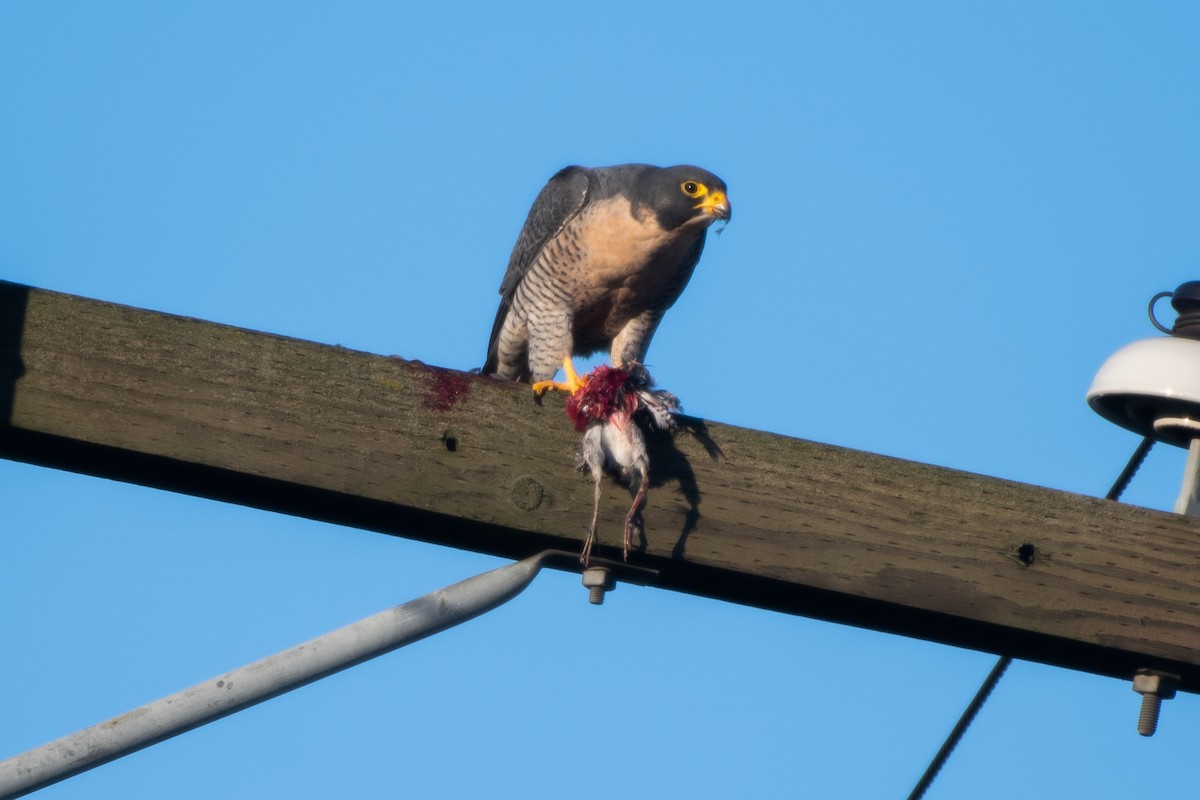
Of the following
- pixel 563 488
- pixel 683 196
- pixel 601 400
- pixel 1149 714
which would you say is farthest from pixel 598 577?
pixel 683 196

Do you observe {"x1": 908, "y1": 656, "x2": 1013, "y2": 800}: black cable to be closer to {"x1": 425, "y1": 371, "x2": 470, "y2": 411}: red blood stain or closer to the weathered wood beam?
the weathered wood beam

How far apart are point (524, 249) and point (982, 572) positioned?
3.73 m

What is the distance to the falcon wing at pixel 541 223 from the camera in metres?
6.04

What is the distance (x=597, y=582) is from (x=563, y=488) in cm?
17

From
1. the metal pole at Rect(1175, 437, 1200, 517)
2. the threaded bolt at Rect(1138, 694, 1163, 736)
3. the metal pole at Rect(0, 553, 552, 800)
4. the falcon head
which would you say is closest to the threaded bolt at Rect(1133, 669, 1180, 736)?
the threaded bolt at Rect(1138, 694, 1163, 736)

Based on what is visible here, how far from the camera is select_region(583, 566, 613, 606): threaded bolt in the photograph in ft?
8.44

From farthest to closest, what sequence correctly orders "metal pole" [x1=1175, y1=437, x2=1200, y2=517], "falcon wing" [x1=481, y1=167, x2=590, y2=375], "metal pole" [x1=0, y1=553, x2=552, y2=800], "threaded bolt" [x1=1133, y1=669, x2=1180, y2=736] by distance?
"falcon wing" [x1=481, y1=167, x2=590, y2=375], "metal pole" [x1=1175, y1=437, x2=1200, y2=517], "threaded bolt" [x1=1133, y1=669, x2=1180, y2=736], "metal pole" [x1=0, y1=553, x2=552, y2=800]

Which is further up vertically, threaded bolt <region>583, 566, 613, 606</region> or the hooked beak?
the hooked beak

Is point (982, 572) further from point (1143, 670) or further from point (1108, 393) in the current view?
point (1108, 393)

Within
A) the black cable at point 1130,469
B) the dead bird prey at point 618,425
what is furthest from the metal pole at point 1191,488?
the dead bird prey at point 618,425

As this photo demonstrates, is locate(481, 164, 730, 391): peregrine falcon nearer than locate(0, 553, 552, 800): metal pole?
No

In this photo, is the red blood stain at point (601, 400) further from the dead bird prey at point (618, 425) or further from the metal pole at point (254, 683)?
the metal pole at point (254, 683)

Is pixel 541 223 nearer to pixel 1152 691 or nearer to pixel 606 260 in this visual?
pixel 606 260

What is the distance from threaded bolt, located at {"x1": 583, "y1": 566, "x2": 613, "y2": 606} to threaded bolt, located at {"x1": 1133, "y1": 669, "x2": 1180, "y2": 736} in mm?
905
